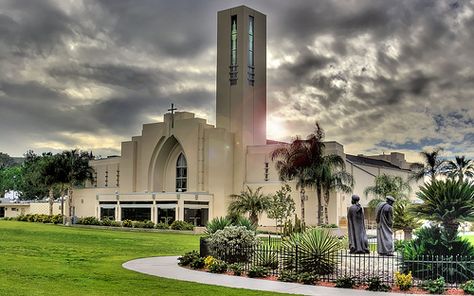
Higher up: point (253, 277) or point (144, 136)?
point (144, 136)

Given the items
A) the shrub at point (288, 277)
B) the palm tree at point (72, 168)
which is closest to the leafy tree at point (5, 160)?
the palm tree at point (72, 168)

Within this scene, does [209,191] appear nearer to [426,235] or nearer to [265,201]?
[265,201]

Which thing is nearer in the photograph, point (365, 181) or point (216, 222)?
point (216, 222)

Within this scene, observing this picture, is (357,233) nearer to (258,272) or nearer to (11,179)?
(258,272)

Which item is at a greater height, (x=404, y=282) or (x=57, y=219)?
(x=404, y=282)

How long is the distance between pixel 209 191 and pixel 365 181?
59.8ft

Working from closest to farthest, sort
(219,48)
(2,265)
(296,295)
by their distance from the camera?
1. (296,295)
2. (2,265)
3. (219,48)

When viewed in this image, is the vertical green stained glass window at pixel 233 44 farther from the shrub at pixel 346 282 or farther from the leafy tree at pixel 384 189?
the shrub at pixel 346 282

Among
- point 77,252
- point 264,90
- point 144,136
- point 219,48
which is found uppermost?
point 219,48

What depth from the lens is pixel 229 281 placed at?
1894cm

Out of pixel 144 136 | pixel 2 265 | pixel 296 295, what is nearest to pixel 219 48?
pixel 144 136

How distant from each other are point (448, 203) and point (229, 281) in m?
7.34

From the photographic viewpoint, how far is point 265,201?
57219 millimetres

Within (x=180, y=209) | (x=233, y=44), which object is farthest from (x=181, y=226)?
(x=233, y=44)
